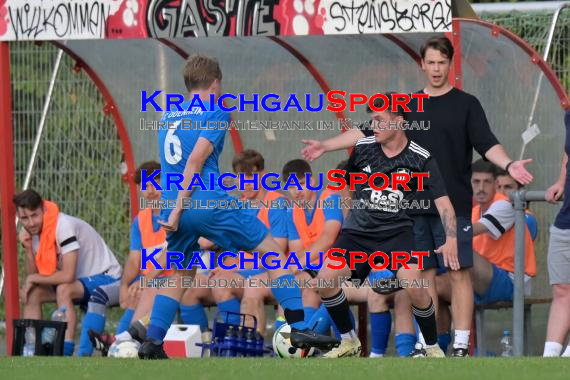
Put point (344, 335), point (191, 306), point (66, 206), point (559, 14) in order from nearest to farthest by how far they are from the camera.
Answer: point (344, 335) < point (191, 306) < point (559, 14) < point (66, 206)

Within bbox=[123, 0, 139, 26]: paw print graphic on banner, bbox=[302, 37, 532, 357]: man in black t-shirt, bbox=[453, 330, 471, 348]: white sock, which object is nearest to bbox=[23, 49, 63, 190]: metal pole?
bbox=[123, 0, 139, 26]: paw print graphic on banner

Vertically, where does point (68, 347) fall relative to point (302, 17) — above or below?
below

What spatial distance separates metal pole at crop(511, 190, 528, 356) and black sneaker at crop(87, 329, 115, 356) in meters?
3.50

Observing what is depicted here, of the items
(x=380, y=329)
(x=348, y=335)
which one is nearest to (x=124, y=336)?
(x=380, y=329)

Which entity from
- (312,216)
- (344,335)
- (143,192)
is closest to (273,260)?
(344,335)

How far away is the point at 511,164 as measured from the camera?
31.0 ft

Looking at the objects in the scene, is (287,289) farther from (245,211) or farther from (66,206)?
(66,206)

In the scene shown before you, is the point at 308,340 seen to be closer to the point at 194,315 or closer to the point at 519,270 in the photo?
the point at 519,270

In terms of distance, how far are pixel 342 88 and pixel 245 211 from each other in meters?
3.34

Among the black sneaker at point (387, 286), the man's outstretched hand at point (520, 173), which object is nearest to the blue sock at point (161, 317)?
the black sneaker at point (387, 286)

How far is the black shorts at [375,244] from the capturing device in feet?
30.7

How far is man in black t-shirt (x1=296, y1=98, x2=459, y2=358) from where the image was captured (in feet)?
30.6

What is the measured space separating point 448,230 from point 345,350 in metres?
1.11

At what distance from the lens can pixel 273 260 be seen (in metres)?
9.19
